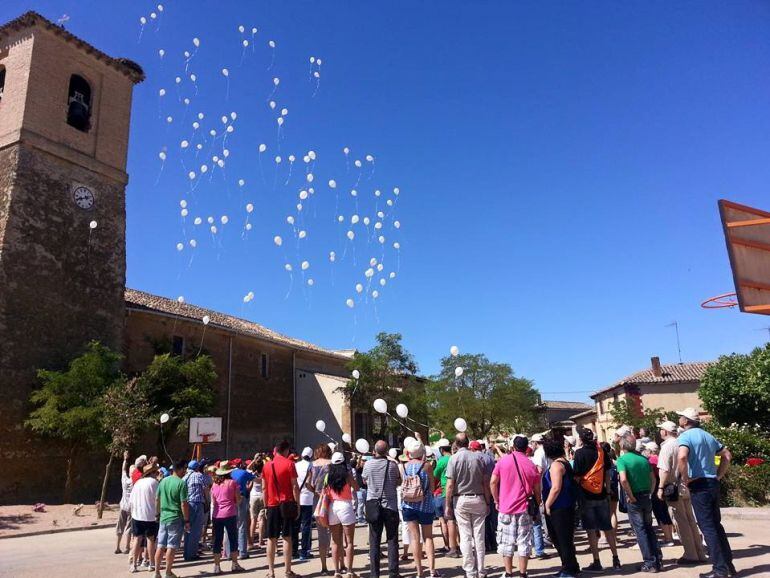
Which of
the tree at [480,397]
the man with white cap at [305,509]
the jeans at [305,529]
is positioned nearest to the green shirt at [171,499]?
the man with white cap at [305,509]

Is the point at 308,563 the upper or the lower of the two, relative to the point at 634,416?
lower

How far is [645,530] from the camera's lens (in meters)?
6.63

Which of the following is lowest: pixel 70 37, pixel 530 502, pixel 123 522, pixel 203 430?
pixel 123 522

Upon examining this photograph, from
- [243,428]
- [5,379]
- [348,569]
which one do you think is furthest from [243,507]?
[243,428]

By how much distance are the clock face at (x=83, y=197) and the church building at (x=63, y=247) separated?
1.9 inches

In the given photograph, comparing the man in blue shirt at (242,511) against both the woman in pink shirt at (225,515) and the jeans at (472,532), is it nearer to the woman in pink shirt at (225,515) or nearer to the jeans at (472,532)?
the woman in pink shirt at (225,515)

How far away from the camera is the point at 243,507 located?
893 centimetres

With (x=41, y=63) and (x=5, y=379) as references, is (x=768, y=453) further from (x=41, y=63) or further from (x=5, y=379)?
(x=41, y=63)

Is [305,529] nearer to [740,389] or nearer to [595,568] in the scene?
[595,568]

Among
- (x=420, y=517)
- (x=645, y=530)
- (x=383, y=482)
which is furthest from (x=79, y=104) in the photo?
(x=645, y=530)

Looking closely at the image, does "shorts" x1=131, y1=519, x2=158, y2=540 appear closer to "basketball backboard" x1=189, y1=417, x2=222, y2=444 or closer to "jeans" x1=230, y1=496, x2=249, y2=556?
"jeans" x1=230, y1=496, x2=249, y2=556

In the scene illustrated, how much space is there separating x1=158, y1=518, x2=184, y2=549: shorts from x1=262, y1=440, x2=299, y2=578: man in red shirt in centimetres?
120

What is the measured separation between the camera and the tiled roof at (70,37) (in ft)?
70.1

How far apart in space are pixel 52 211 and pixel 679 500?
74.1 feet
